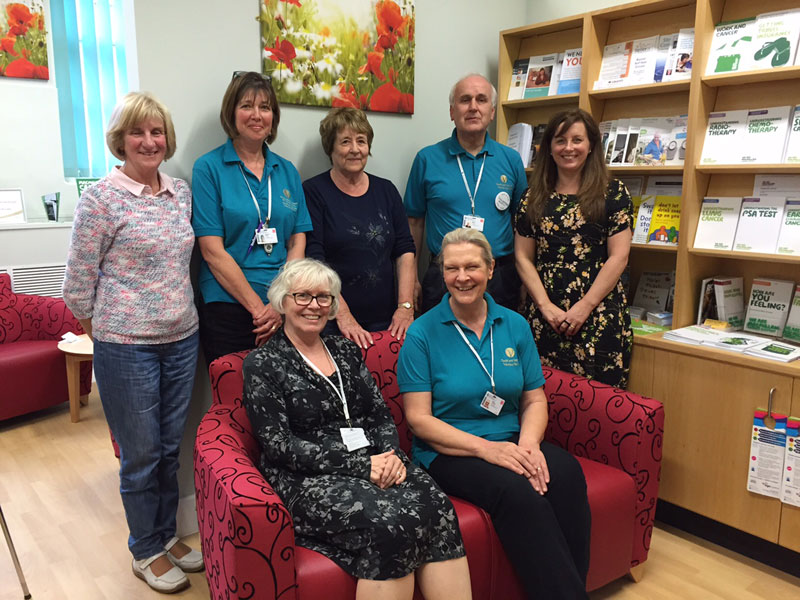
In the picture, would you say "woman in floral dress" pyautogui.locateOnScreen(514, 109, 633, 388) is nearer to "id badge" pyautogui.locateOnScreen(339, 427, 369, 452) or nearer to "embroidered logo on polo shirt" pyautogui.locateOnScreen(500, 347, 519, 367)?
"embroidered logo on polo shirt" pyautogui.locateOnScreen(500, 347, 519, 367)

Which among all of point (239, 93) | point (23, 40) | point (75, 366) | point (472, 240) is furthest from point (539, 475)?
point (23, 40)

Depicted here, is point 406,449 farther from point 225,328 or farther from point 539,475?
A: point 225,328

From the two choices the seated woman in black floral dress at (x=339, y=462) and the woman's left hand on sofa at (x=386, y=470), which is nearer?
the seated woman in black floral dress at (x=339, y=462)

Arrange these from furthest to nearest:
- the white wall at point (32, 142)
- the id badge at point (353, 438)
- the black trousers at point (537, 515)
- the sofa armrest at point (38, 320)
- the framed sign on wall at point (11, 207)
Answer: the white wall at point (32, 142)
the framed sign on wall at point (11, 207)
the sofa armrest at point (38, 320)
the id badge at point (353, 438)
the black trousers at point (537, 515)

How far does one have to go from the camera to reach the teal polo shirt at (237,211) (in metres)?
2.44

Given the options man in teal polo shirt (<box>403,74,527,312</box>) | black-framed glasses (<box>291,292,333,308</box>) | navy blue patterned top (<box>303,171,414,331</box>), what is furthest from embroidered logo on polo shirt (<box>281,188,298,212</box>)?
man in teal polo shirt (<box>403,74,527,312</box>)

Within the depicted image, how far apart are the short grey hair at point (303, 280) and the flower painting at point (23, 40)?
4.79 m

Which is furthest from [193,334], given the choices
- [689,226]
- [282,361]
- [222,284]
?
[689,226]

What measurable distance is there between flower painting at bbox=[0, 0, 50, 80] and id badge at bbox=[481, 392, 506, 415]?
5.35 meters

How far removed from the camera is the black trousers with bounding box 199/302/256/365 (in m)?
2.51

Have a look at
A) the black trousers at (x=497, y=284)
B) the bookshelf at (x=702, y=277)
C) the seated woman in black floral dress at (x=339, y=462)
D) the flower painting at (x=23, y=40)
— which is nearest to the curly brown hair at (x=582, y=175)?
the black trousers at (x=497, y=284)

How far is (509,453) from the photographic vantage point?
2.11 m

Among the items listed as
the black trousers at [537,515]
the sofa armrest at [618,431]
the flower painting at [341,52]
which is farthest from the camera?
the flower painting at [341,52]

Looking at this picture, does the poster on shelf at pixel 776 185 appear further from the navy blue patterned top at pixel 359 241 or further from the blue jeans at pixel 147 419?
the blue jeans at pixel 147 419
